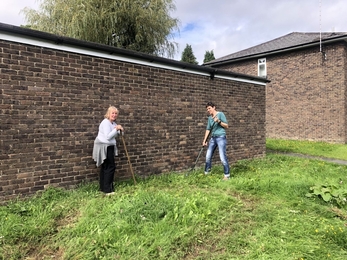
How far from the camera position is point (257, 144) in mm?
8945

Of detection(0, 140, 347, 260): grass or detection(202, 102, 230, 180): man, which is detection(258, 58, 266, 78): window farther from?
detection(0, 140, 347, 260): grass

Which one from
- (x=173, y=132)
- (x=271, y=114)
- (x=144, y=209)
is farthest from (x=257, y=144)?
(x=271, y=114)

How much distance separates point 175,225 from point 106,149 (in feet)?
6.34

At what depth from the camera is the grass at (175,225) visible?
2885 mm

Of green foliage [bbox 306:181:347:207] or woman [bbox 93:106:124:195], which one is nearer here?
green foliage [bbox 306:181:347:207]

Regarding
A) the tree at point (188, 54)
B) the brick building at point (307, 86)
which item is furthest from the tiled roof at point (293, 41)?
the tree at point (188, 54)

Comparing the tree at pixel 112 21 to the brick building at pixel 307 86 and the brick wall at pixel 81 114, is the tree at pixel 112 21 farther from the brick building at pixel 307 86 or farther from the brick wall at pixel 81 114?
the brick wall at pixel 81 114

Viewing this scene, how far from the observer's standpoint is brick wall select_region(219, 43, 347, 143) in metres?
14.1

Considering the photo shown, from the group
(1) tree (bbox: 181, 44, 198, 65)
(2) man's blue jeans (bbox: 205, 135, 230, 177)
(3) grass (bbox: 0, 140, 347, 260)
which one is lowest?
(3) grass (bbox: 0, 140, 347, 260)

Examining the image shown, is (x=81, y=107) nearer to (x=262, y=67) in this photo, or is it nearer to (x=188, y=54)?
(x=262, y=67)

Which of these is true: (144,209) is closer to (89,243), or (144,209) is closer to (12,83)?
(89,243)

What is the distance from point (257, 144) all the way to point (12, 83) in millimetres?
7236

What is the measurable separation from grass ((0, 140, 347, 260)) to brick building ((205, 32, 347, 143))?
1137cm

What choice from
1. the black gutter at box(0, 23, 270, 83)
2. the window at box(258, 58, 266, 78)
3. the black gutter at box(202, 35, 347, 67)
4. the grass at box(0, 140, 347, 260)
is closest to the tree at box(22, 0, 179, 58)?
the black gutter at box(202, 35, 347, 67)
